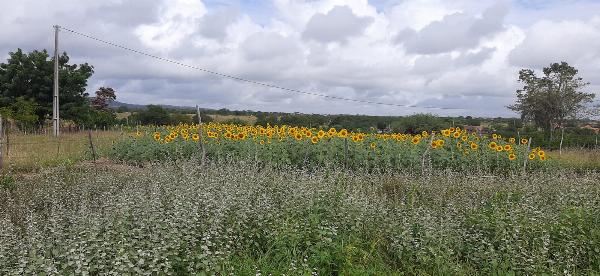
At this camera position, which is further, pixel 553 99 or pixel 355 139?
pixel 553 99

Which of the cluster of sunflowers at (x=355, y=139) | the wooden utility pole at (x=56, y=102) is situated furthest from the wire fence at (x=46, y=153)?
the wooden utility pole at (x=56, y=102)

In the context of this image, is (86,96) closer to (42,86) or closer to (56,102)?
(42,86)

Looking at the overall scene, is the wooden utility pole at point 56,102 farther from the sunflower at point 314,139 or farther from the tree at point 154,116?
the sunflower at point 314,139

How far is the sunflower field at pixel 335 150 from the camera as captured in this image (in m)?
11.2

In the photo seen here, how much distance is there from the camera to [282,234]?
491 centimetres

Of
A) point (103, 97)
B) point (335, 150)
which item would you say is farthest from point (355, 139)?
point (103, 97)

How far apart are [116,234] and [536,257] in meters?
3.81

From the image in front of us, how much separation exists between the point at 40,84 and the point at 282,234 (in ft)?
92.4

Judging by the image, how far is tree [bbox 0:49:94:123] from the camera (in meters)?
28.6

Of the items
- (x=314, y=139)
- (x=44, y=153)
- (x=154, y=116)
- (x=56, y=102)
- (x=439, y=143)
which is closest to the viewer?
(x=314, y=139)

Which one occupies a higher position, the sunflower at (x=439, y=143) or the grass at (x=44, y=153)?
the sunflower at (x=439, y=143)

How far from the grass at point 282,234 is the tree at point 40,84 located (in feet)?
76.8

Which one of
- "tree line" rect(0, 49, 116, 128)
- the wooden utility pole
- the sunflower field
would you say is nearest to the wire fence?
the sunflower field

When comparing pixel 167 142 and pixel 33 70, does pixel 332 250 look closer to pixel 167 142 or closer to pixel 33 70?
pixel 167 142
